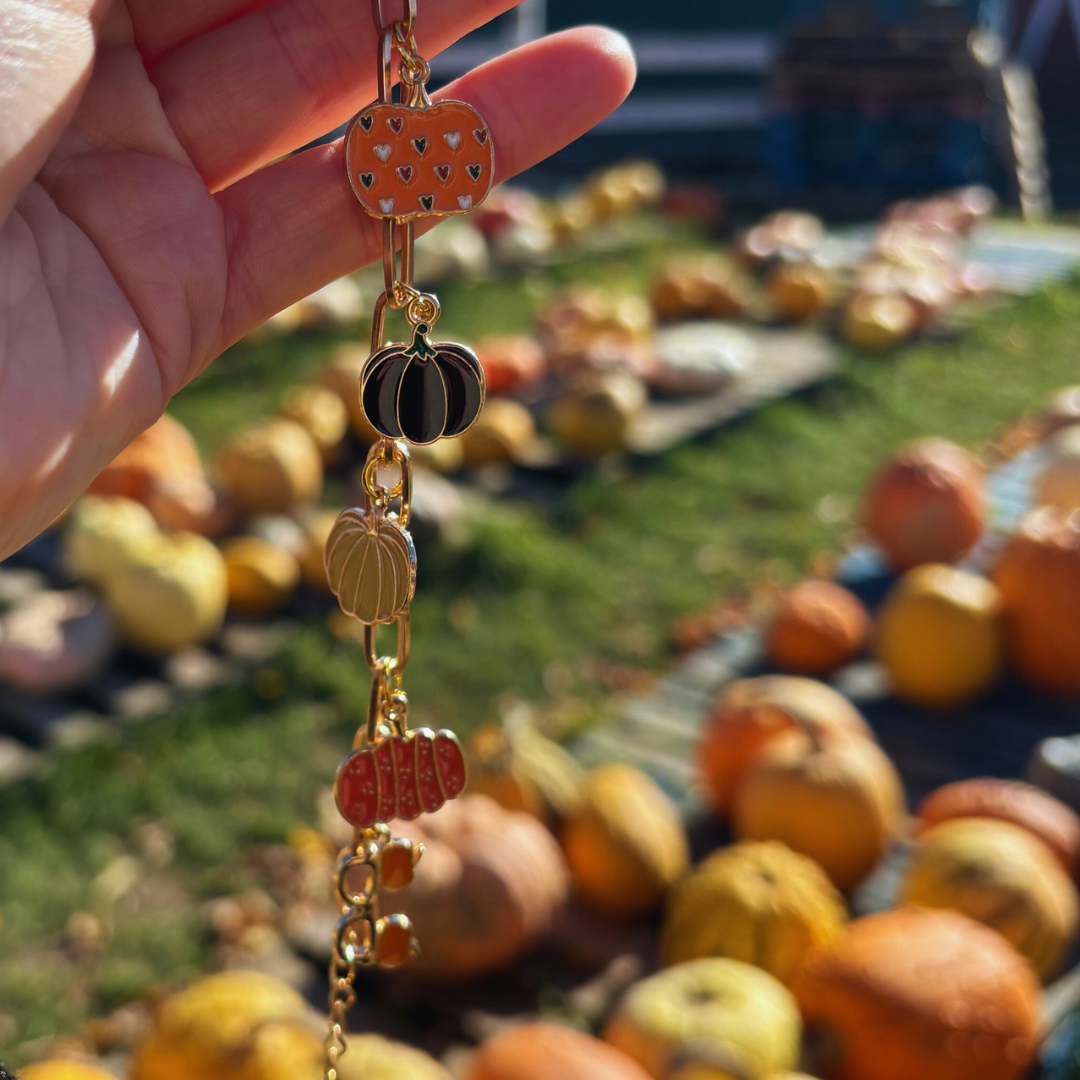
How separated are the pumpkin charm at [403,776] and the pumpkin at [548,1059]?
1.04 m

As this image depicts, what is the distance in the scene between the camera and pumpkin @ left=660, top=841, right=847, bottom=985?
108 inches

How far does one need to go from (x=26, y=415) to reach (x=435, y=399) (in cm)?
47

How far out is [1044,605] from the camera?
154 inches

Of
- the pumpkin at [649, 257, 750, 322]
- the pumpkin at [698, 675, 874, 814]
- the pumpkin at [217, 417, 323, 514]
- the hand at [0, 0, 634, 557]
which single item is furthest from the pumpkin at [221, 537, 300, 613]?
the pumpkin at [649, 257, 750, 322]

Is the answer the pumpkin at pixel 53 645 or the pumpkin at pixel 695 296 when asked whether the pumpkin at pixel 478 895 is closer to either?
the pumpkin at pixel 53 645

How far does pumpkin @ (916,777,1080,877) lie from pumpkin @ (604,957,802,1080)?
789mm

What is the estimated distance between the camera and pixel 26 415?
4.68 feet

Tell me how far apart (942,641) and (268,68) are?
2.92m

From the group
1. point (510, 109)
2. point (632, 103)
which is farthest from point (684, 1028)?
point (632, 103)

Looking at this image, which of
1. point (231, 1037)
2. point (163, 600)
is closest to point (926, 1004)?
point (231, 1037)

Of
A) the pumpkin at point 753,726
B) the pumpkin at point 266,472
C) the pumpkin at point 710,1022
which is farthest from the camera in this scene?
the pumpkin at point 266,472

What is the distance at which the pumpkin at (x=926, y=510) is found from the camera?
4.68 m

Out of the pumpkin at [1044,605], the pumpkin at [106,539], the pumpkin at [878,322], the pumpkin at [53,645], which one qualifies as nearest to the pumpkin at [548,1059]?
the pumpkin at [1044,605]

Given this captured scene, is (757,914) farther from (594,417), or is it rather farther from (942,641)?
(594,417)
